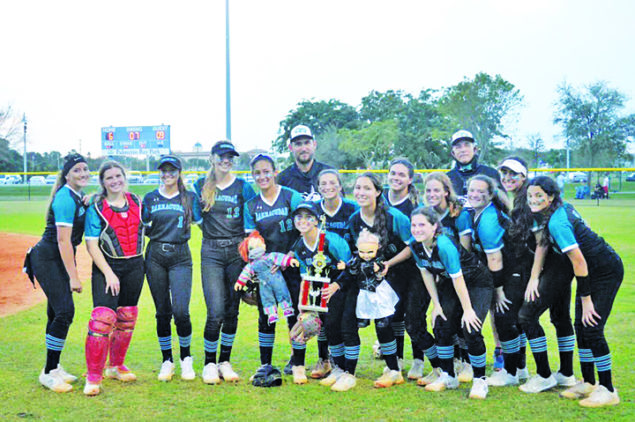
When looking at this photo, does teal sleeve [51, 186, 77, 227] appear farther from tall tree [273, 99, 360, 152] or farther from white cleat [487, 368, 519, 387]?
tall tree [273, 99, 360, 152]

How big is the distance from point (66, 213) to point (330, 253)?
2.08m

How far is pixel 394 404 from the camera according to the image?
4523mm

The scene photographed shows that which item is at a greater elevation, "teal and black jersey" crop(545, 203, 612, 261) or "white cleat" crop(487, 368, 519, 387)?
"teal and black jersey" crop(545, 203, 612, 261)

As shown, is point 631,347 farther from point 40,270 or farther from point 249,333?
point 40,270

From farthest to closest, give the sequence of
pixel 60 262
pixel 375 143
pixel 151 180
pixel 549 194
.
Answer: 1. pixel 375 143
2. pixel 151 180
3. pixel 60 262
4. pixel 549 194

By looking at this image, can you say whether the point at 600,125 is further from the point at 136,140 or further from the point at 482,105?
the point at 136,140

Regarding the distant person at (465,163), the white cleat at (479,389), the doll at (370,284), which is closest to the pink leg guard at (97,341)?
the doll at (370,284)

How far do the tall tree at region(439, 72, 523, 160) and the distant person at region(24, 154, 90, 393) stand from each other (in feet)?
172

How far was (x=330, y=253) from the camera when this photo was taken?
4973 millimetres

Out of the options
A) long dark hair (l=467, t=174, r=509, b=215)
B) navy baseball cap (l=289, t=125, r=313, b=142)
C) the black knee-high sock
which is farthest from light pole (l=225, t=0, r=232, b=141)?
long dark hair (l=467, t=174, r=509, b=215)

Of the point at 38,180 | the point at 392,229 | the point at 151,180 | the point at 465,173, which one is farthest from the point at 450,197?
the point at 38,180

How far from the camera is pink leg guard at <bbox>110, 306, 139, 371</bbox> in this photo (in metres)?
5.13

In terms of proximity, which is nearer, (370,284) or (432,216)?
(432,216)

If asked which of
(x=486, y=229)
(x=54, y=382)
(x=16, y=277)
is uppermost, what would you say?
(x=486, y=229)
